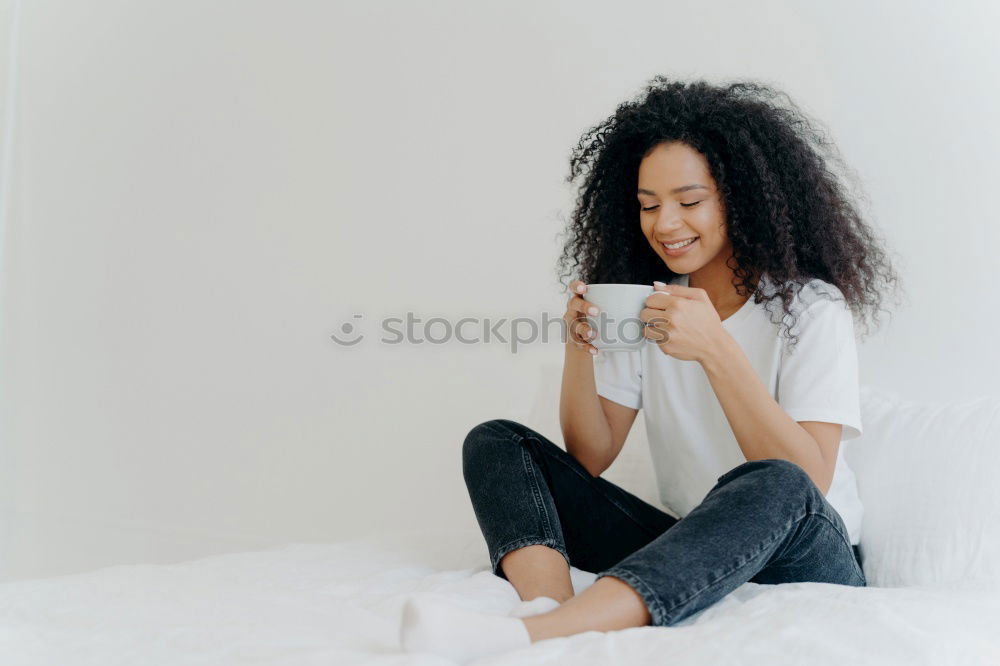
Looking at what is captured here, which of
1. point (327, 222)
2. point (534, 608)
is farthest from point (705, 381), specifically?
point (327, 222)

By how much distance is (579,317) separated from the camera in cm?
117

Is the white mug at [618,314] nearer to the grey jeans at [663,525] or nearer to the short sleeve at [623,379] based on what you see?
the grey jeans at [663,525]

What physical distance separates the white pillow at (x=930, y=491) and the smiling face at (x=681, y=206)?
15.7 inches

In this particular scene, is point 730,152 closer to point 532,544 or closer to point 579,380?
point 579,380

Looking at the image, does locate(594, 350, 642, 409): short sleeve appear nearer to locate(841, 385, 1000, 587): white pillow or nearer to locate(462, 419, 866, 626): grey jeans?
locate(462, 419, 866, 626): grey jeans

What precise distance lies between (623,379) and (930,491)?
1.53 feet

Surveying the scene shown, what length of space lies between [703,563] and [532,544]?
0.28 m

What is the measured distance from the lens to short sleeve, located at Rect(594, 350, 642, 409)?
1438 mm

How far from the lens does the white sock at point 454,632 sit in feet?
2.54

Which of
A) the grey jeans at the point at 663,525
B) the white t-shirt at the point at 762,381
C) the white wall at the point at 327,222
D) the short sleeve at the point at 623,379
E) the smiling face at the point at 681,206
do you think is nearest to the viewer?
the grey jeans at the point at 663,525

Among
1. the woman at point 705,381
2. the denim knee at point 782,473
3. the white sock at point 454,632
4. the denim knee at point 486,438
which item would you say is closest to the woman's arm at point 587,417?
the woman at point 705,381

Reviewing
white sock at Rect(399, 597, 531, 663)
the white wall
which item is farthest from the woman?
the white wall

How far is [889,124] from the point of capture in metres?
1.71

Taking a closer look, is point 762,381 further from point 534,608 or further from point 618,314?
point 534,608
